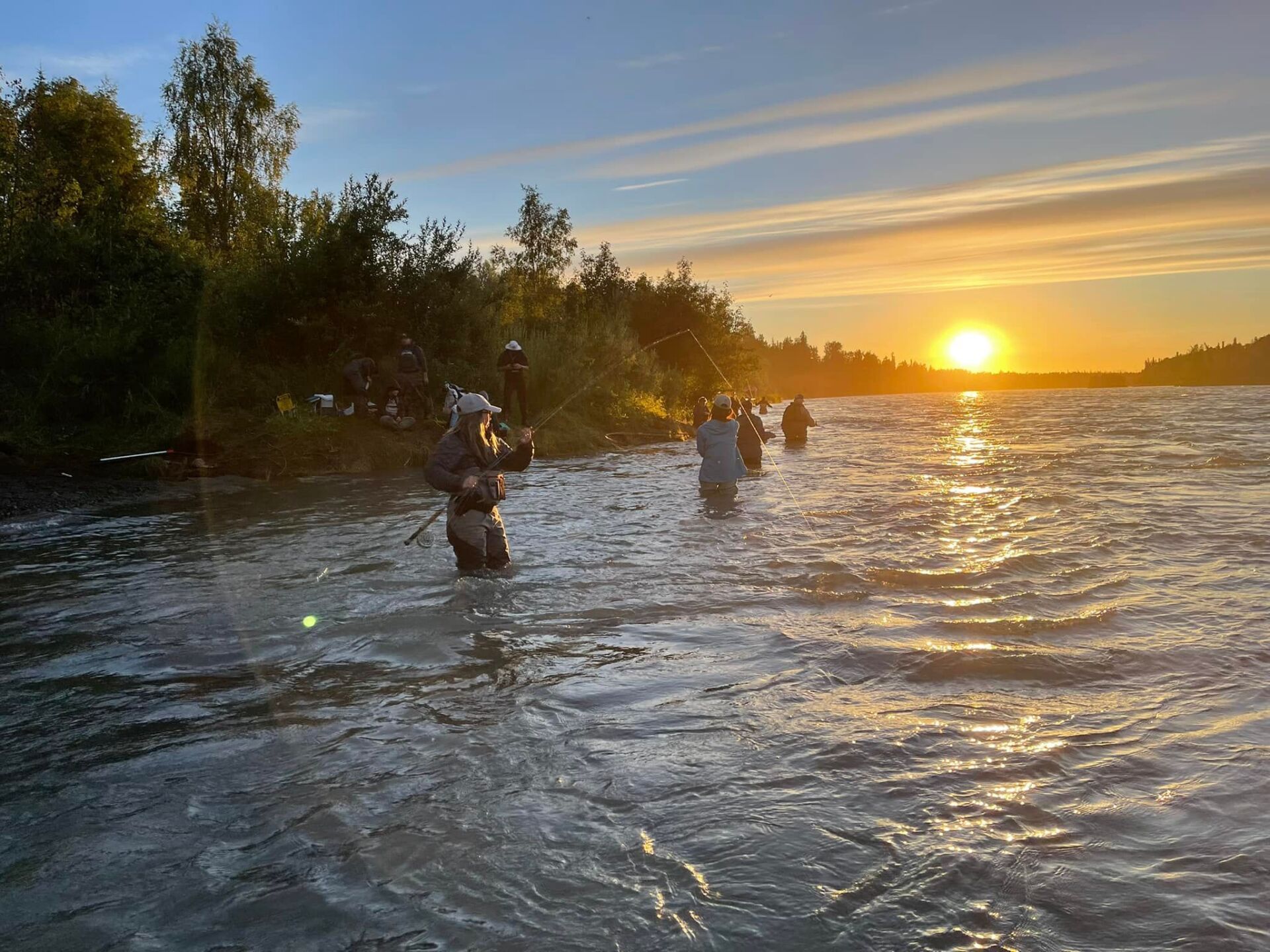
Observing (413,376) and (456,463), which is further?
(413,376)

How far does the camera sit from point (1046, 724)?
5.45m

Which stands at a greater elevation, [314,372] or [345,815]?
[314,372]

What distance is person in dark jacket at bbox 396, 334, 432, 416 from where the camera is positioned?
23438mm

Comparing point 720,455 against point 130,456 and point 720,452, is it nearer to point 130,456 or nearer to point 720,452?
point 720,452

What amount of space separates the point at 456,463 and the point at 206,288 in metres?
19.3

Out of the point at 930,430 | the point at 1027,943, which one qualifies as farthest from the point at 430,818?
the point at 930,430

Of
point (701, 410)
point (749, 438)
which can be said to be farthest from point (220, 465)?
point (701, 410)

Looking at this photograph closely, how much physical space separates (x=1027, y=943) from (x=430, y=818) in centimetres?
263

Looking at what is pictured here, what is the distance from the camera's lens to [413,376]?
24094mm

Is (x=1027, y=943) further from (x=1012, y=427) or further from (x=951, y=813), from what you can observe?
(x=1012, y=427)

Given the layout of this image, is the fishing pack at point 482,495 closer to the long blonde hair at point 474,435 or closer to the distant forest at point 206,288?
the long blonde hair at point 474,435

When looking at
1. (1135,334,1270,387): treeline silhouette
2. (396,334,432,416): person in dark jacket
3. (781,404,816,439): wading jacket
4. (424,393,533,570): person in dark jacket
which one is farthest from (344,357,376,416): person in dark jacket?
(1135,334,1270,387): treeline silhouette

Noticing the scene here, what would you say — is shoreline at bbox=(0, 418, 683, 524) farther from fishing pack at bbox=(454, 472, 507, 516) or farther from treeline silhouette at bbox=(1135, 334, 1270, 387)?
treeline silhouette at bbox=(1135, 334, 1270, 387)

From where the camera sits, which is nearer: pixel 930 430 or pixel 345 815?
pixel 345 815
